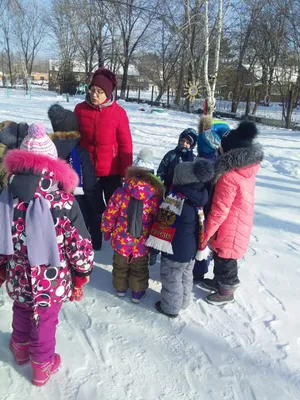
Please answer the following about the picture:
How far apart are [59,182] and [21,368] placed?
1099mm

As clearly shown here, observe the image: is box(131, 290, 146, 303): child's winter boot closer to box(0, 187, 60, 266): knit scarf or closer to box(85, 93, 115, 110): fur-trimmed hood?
box(0, 187, 60, 266): knit scarf

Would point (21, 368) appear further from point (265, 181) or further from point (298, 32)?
point (298, 32)

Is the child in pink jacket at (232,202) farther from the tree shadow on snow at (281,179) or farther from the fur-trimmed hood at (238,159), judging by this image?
the tree shadow on snow at (281,179)

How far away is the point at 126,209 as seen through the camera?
2346 millimetres

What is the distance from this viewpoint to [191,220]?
7.36 ft

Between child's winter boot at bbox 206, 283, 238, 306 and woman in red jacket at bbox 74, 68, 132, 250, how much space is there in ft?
4.22

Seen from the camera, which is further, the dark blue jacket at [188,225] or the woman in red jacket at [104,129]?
the woman in red jacket at [104,129]

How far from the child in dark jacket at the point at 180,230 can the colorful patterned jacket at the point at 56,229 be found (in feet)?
2.23

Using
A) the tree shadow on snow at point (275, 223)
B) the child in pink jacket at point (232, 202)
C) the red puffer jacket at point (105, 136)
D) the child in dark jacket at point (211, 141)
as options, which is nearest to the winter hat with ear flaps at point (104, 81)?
the red puffer jacket at point (105, 136)

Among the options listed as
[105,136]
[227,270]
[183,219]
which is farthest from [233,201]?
[105,136]

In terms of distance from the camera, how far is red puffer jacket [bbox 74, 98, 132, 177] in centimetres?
287

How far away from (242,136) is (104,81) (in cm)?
118

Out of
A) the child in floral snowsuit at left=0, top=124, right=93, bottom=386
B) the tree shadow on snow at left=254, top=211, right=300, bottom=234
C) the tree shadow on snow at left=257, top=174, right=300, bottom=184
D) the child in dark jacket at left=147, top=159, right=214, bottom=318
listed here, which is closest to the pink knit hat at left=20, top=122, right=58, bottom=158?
the child in floral snowsuit at left=0, top=124, right=93, bottom=386

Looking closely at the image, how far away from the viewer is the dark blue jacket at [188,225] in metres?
2.18
